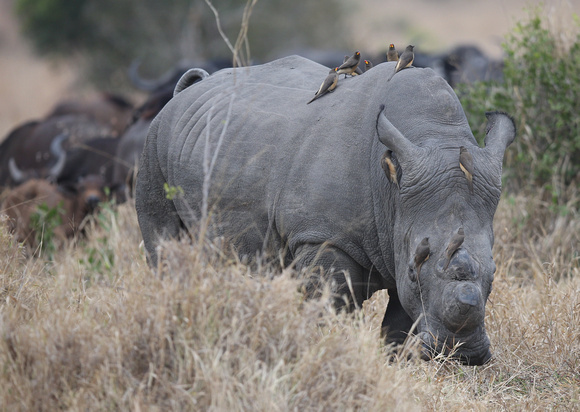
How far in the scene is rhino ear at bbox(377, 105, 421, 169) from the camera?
423 centimetres

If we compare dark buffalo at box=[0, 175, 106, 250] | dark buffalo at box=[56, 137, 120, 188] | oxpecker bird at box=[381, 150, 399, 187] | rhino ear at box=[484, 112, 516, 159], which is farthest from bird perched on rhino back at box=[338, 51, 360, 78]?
dark buffalo at box=[56, 137, 120, 188]

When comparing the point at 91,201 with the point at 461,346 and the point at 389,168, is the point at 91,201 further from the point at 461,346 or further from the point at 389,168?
the point at 461,346

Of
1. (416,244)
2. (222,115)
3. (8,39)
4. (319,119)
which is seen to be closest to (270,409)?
(416,244)

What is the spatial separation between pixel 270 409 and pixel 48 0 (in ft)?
71.7

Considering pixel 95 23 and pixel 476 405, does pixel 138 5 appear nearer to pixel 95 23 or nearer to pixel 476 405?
pixel 95 23

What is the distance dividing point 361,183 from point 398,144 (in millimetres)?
426

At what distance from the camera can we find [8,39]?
129ft

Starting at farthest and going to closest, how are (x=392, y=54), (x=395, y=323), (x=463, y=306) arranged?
(x=392, y=54) → (x=395, y=323) → (x=463, y=306)

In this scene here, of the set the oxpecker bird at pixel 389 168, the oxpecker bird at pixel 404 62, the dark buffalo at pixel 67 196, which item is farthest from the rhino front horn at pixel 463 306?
the dark buffalo at pixel 67 196

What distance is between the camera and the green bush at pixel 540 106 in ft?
24.7

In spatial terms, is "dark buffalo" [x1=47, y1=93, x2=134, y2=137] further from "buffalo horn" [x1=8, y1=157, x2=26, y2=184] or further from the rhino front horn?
the rhino front horn

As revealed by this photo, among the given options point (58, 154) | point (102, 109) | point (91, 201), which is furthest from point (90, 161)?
point (102, 109)

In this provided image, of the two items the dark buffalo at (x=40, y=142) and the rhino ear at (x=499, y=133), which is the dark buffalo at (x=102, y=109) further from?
the rhino ear at (x=499, y=133)

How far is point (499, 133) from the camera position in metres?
4.54
